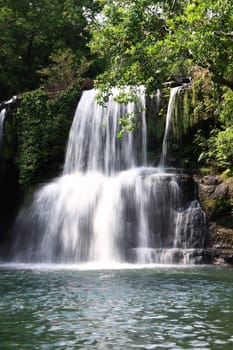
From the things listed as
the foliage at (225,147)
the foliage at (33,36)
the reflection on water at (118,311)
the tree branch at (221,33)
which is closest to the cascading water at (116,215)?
the foliage at (225,147)

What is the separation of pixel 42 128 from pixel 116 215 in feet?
25.6

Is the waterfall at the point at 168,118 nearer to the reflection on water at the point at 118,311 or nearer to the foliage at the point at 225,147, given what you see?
the foliage at the point at 225,147

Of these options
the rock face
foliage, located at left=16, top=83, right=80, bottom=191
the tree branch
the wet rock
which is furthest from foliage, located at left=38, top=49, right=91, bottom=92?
the tree branch

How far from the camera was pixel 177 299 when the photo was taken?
37.4 feet

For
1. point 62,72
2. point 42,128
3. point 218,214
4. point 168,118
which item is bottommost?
point 218,214

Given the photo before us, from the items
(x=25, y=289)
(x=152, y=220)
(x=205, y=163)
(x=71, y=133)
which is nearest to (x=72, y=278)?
(x=25, y=289)

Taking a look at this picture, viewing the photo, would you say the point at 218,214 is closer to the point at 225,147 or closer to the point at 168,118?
the point at 225,147

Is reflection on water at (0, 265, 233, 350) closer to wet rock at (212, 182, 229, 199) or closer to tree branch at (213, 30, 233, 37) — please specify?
wet rock at (212, 182, 229, 199)

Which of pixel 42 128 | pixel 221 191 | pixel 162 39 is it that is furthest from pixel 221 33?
pixel 42 128

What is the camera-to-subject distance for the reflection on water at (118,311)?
792 centimetres

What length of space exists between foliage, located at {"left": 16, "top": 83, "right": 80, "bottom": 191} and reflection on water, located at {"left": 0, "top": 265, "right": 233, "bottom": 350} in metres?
11.4

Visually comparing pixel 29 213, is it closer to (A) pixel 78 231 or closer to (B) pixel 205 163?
(A) pixel 78 231

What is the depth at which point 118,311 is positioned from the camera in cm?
1002

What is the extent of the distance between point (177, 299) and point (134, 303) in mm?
1012
